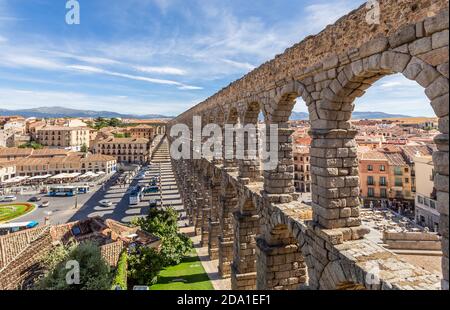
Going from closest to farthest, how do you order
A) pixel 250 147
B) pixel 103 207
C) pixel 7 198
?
pixel 250 147
pixel 103 207
pixel 7 198

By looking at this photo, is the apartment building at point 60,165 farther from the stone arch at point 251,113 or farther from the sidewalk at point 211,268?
the stone arch at point 251,113

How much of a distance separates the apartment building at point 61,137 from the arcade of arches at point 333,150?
3208 inches

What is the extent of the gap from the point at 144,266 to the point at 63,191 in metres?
39.8

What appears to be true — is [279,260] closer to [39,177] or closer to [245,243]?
[245,243]

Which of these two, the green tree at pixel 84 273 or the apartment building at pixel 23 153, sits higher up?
the apartment building at pixel 23 153

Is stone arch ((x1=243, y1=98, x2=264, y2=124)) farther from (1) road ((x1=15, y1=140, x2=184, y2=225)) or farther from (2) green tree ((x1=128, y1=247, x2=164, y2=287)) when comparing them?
(1) road ((x1=15, y1=140, x2=184, y2=225))

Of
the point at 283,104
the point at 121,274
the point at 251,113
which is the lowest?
the point at 121,274

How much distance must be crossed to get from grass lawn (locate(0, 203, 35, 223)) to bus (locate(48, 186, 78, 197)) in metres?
6.17

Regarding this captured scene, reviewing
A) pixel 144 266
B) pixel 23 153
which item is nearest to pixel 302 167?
pixel 144 266

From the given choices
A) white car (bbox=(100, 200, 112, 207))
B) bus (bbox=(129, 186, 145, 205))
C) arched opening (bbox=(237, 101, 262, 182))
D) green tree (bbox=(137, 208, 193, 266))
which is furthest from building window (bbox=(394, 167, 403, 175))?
white car (bbox=(100, 200, 112, 207))

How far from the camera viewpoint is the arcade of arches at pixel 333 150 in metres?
4.71

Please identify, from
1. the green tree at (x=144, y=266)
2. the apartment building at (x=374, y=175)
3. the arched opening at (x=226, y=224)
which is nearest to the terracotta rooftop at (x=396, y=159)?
the apartment building at (x=374, y=175)

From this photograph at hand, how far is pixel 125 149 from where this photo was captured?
257ft
